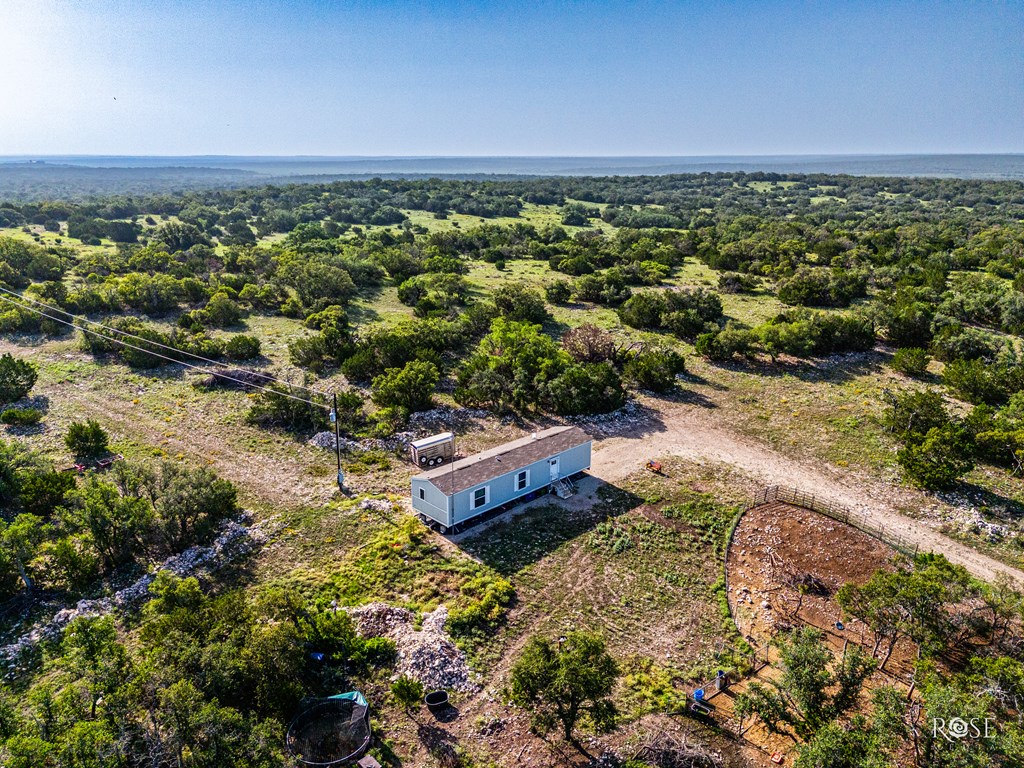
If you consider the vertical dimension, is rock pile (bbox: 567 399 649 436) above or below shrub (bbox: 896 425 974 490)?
below

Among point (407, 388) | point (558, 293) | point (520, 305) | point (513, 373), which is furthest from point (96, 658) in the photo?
point (558, 293)

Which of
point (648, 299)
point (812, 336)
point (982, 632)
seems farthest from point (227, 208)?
point (982, 632)

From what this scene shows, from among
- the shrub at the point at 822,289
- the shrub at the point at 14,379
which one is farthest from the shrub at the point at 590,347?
the shrub at the point at 14,379

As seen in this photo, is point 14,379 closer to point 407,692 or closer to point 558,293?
point 407,692

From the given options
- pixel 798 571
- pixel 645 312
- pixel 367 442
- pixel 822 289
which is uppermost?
pixel 822 289

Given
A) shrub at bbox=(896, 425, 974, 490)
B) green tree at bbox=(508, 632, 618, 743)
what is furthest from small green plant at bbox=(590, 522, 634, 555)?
shrub at bbox=(896, 425, 974, 490)

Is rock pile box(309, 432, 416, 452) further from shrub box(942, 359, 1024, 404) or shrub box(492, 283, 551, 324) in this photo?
shrub box(942, 359, 1024, 404)

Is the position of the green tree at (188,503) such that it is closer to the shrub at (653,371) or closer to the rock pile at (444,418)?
the rock pile at (444,418)
